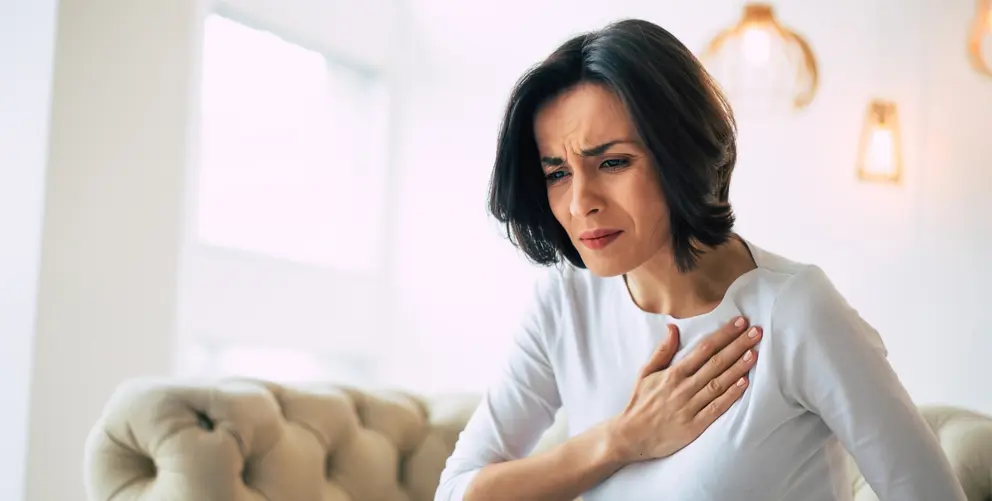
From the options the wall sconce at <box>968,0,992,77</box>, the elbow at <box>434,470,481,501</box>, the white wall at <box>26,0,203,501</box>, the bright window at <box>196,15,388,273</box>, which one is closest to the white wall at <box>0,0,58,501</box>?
the white wall at <box>26,0,203,501</box>

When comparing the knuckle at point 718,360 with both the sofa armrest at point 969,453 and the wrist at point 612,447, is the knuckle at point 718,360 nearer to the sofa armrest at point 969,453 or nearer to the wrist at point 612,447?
the wrist at point 612,447

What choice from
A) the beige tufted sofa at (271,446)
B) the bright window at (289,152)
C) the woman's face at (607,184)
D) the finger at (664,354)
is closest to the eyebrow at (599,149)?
the woman's face at (607,184)

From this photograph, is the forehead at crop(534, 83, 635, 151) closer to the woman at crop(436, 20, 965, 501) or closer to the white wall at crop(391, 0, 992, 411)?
the woman at crop(436, 20, 965, 501)

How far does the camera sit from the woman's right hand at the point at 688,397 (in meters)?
1.28

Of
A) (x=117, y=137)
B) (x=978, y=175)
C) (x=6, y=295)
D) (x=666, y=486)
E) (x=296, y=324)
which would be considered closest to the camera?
(x=666, y=486)

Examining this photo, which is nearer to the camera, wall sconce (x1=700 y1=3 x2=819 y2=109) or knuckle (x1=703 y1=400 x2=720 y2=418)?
knuckle (x1=703 y1=400 x2=720 y2=418)

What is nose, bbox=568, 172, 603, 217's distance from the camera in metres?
1.27

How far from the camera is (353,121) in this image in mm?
4430

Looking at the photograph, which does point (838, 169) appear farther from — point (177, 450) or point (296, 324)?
point (177, 450)

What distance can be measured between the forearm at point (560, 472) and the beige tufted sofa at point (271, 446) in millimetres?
265

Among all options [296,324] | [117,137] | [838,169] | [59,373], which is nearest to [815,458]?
[59,373]

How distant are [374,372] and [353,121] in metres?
1.01

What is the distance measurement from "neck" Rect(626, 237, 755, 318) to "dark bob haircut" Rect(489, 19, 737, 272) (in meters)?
0.04

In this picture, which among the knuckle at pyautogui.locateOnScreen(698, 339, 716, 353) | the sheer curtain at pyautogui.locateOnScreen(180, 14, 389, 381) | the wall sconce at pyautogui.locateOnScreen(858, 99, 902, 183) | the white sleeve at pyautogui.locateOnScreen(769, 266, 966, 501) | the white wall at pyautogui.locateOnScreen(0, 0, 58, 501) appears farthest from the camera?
Answer: the sheer curtain at pyautogui.locateOnScreen(180, 14, 389, 381)
